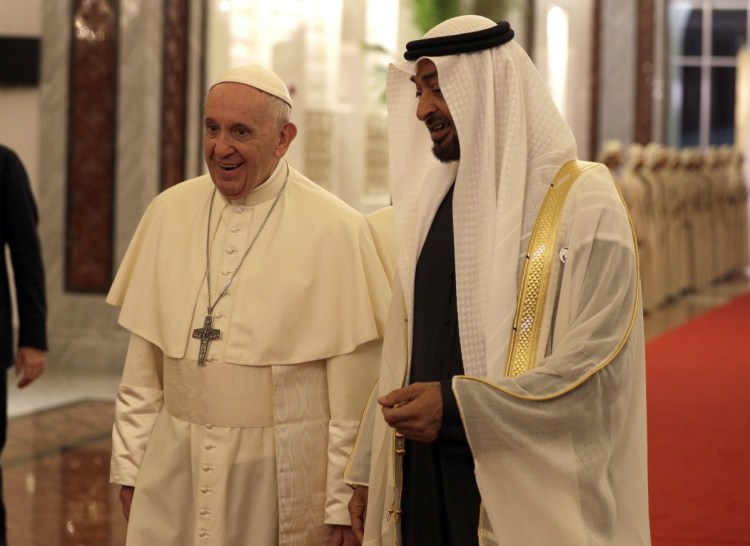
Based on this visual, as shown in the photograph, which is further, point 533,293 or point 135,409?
point 135,409

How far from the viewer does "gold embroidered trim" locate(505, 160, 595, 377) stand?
8.68 ft

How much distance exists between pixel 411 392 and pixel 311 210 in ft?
3.33

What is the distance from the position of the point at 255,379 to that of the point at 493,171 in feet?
2.93

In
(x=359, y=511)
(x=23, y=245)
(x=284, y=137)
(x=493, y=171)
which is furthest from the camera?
(x=23, y=245)

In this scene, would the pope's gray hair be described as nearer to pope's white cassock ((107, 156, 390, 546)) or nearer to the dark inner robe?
pope's white cassock ((107, 156, 390, 546))

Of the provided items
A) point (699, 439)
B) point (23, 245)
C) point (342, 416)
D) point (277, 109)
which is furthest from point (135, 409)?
point (699, 439)

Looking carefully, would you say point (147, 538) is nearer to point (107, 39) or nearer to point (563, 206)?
point (563, 206)

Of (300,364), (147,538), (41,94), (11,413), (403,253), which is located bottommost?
(11,413)

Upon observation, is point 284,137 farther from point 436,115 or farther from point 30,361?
point 30,361

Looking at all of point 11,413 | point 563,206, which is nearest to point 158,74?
point 11,413

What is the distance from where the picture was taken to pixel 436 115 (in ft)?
9.25

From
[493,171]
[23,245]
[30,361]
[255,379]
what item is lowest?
[30,361]

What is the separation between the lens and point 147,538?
3295mm

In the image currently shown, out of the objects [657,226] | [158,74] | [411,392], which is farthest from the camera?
[657,226]
